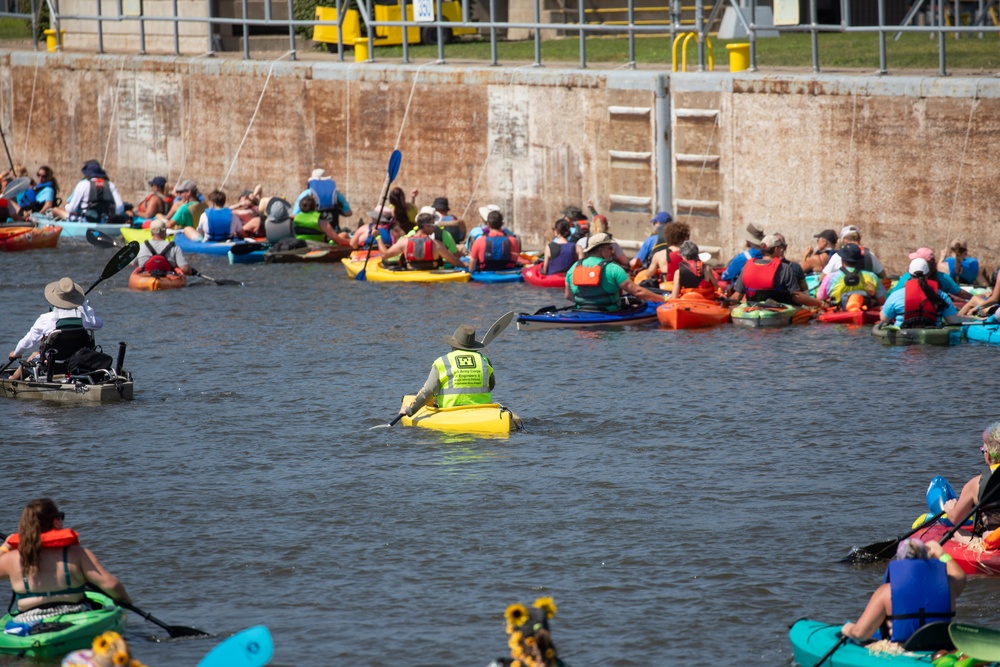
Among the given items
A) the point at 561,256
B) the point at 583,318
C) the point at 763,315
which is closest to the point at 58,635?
the point at 583,318

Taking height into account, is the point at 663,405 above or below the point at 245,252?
below

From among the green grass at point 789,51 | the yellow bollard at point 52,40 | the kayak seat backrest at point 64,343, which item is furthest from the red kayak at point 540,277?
the yellow bollard at point 52,40

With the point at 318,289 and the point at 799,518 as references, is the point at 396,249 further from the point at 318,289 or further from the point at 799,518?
the point at 799,518

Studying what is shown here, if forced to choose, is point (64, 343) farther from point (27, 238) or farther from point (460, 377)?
point (27, 238)

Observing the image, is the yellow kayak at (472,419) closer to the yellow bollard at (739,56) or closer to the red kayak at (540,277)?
the red kayak at (540,277)

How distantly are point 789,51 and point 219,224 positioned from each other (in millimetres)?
9979

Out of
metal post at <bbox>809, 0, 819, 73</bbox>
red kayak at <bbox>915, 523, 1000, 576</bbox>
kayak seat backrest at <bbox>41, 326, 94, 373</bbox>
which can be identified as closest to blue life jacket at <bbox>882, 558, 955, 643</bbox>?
red kayak at <bbox>915, 523, 1000, 576</bbox>

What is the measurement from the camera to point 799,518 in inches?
397

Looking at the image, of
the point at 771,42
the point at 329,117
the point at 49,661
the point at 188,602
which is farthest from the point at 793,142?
the point at 49,661

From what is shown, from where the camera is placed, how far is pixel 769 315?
16781 millimetres

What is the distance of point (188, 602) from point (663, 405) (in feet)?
19.2

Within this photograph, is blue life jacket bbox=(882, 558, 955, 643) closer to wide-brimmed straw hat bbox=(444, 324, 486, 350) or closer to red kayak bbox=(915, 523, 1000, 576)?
red kayak bbox=(915, 523, 1000, 576)

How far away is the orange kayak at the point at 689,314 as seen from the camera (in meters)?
16.9

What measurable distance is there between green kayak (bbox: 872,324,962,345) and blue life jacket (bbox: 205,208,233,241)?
1193 cm
